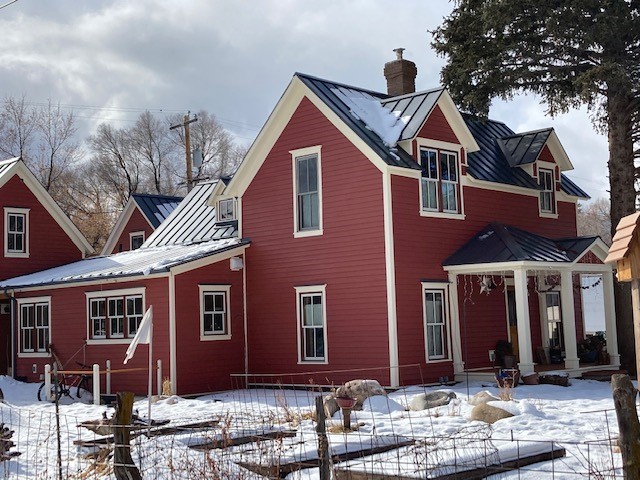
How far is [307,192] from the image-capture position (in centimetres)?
2291

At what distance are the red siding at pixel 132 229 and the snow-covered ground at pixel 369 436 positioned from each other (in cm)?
1353

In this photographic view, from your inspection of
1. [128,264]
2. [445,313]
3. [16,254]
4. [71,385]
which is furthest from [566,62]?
[16,254]

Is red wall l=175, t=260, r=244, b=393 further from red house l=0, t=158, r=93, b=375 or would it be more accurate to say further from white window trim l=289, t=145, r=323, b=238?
red house l=0, t=158, r=93, b=375

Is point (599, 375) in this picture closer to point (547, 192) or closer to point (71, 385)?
point (547, 192)

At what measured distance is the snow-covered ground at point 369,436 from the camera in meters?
10.1

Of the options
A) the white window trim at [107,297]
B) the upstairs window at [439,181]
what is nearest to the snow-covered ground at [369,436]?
the white window trim at [107,297]

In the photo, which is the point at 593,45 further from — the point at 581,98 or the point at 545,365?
the point at 545,365

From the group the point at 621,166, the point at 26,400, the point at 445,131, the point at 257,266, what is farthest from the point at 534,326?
the point at 26,400

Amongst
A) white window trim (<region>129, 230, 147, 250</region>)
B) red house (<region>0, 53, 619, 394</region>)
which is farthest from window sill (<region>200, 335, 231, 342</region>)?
white window trim (<region>129, 230, 147, 250</region>)

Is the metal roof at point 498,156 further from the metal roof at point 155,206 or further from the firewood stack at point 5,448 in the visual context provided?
the firewood stack at point 5,448

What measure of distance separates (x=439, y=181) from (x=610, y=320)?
6.33 meters

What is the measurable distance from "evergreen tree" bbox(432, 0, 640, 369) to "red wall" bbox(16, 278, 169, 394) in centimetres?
1074

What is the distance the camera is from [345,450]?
11.5m

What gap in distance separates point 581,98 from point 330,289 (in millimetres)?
8284
